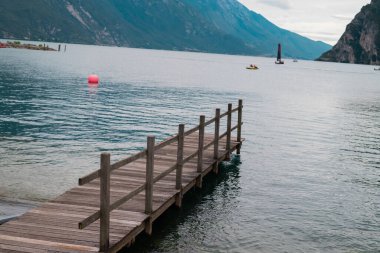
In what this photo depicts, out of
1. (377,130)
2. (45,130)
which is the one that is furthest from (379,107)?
(45,130)

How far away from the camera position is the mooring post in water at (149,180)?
13.3m

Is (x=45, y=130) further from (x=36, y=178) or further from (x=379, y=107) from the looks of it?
(x=379, y=107)

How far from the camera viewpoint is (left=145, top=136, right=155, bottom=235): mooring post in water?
13305mm

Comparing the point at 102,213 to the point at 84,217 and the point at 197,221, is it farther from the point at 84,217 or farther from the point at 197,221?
the point at 197,221

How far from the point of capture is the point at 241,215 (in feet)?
57.3

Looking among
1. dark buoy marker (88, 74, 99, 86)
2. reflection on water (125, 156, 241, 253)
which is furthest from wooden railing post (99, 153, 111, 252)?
dark buoy marker (88, 74, 99, 86)

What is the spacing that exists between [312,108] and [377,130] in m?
17.9

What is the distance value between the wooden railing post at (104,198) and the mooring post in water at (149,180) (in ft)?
8.54

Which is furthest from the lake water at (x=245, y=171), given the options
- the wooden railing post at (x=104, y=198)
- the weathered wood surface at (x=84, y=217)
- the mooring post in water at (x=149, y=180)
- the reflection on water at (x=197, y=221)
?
the wooden railing post at (x=104, y=198)

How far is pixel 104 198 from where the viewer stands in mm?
10797

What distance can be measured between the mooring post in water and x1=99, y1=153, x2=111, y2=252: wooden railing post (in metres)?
2.60

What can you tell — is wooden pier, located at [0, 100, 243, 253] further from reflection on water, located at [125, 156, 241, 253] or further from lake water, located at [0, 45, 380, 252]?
lake water, located at [0, 45, 380, 252]

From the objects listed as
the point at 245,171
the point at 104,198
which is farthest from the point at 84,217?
the point at 245,171

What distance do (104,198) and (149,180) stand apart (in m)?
2.95
